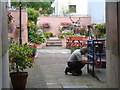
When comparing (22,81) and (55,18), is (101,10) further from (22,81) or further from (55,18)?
(22,81)

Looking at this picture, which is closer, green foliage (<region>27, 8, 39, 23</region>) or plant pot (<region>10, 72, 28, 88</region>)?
plant pot (<region>10, 72, 28, 88</region>)

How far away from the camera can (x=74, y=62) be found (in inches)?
380

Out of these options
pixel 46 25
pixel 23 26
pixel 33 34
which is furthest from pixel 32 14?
pixel 46 25

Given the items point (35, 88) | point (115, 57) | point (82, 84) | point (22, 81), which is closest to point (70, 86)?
point (82, 84)

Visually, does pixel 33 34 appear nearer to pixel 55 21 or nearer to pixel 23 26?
pixel 23 26

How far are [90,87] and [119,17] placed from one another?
277 centimetres

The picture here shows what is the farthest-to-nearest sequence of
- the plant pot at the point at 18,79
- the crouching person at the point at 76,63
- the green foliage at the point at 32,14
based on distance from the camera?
the green foliage at the point at 32,14 → the crouching person at the point at 76,63 → the plant pot at the point at 18,79

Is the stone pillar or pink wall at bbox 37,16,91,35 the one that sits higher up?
pink wall at bbox 37,16,91,35

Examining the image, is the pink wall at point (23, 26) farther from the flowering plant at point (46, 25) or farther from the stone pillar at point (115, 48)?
the stone pillar at point (115, 48)

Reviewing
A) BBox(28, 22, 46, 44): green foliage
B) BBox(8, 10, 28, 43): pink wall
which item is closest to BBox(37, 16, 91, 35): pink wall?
BBox(28, 22, 46, 44): green foliage

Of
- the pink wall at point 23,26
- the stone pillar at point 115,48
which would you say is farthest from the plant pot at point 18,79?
the pink wall at point 23,26

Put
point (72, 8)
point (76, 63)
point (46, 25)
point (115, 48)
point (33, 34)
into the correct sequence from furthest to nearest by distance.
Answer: point (72, 8) < point (46, 25) < point (33, 34) < point (76, 63) < point (115, 48)

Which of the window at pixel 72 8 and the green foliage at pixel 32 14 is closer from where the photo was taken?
the green foliage at pixel 32 14

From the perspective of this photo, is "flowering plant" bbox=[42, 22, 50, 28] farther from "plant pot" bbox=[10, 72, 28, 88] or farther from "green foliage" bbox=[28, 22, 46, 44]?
"plant pot" bbox=[10, 72, 28, 88]
